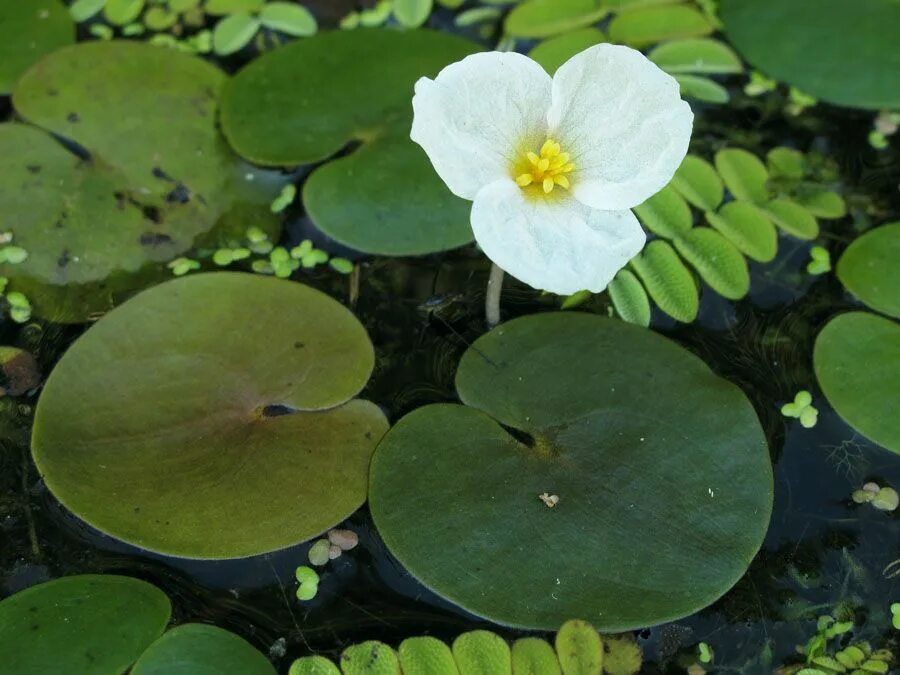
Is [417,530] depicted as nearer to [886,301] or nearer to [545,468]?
[545,468]

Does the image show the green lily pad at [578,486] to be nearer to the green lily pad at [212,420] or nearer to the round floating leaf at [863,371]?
the green lily pad at [212,420]

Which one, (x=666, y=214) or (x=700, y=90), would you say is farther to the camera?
(x=700, y=90)

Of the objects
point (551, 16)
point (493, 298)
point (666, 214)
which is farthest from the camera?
point (551, 16)

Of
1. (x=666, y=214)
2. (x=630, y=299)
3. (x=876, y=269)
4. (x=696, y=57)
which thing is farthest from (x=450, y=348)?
(x=696, y=57)

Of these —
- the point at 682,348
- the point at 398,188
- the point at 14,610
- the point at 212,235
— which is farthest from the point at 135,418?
the point at 682,348

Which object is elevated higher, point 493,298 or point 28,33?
point 28,33

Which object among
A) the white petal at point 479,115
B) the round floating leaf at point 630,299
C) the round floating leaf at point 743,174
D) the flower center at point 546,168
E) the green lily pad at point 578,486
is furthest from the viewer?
the round floating leaf at point 743,174

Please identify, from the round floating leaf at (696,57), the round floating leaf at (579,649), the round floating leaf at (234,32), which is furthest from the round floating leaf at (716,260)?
the round floating leaf at (234,32)

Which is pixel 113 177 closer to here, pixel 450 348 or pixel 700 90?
pixel 450 348
